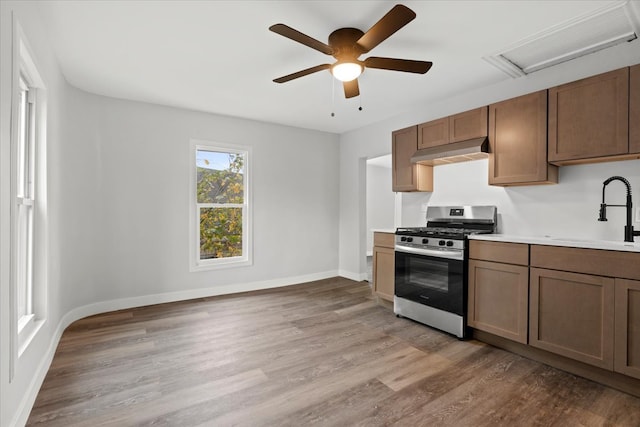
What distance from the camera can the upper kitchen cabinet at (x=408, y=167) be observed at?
151 inches

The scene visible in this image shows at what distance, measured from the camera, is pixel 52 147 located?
2.63 metres

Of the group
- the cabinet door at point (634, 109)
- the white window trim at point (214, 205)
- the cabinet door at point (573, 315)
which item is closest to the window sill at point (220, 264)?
the white window trim at point (214, 205)

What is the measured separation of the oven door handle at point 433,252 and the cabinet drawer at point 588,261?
0.59m

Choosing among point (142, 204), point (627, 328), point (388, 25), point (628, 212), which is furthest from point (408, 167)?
point (142, 204)

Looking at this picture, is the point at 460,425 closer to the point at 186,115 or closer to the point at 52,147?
the point at 52,147

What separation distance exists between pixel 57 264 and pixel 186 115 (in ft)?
7.47

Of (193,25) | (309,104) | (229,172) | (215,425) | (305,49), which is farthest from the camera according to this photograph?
(229,172)

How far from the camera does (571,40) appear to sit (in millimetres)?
2535

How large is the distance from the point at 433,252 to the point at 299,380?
1.77 metres

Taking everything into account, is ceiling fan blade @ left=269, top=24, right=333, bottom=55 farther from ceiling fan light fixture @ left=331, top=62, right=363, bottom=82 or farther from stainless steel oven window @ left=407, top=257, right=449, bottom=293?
stainless steel oven window @ left=407, top=257, right=449, bottom=293

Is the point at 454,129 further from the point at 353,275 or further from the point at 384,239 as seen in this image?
the point at 353,275

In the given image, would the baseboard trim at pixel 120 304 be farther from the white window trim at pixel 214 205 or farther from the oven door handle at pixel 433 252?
the oven door handle at pixel 433 252

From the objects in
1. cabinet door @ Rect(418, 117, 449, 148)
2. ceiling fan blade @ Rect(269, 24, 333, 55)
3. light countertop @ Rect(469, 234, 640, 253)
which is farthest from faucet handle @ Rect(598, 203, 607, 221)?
ceiling fan blade @ Rect(269, 24, 333, 55)

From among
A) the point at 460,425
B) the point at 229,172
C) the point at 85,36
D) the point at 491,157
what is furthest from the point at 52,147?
the point at 491,157
